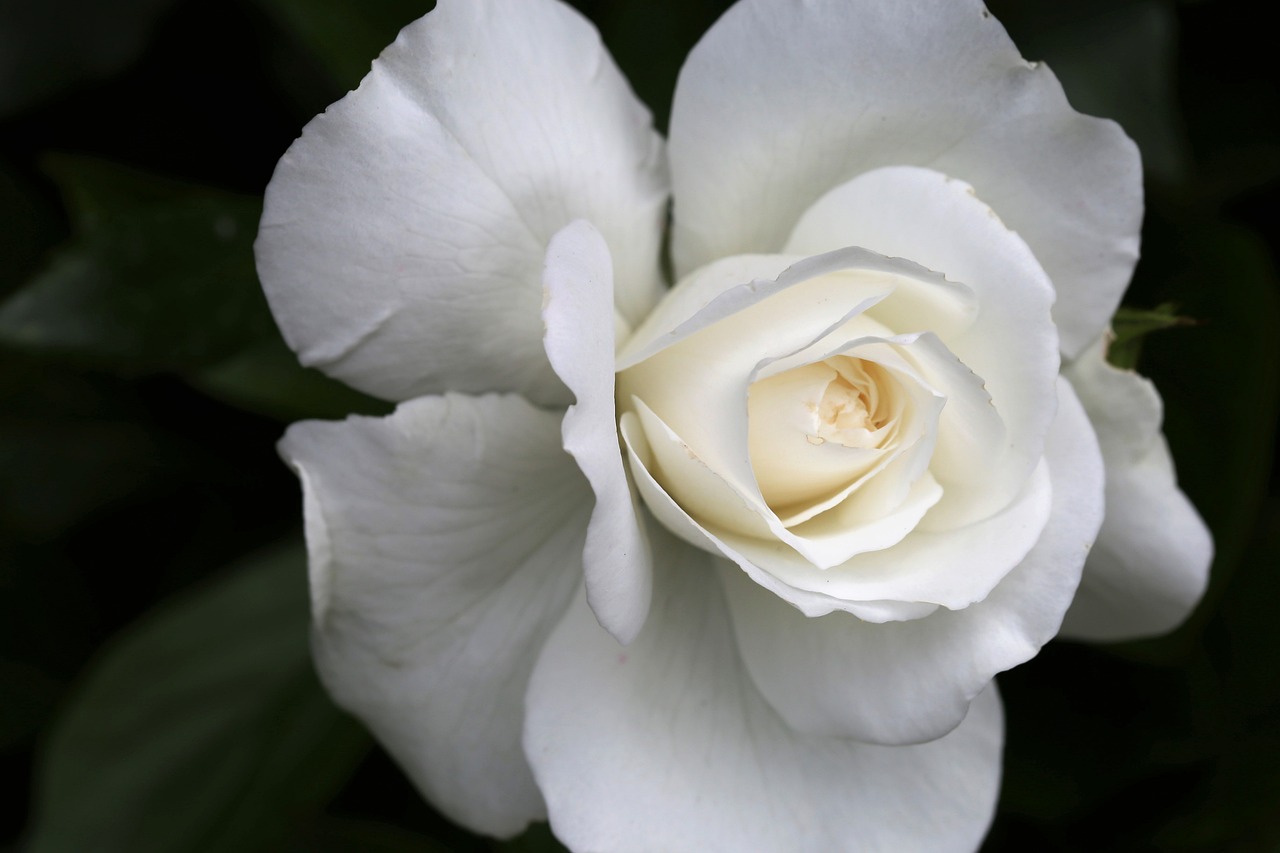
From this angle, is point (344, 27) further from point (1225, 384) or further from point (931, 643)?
point (1225, 384)

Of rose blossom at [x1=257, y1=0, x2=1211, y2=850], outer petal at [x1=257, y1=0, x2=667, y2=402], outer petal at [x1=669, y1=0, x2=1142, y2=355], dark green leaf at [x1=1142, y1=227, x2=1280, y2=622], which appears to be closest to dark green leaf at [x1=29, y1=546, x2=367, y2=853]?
rose blossom at [x1=257, y1=0, x2=1211, y2=850]

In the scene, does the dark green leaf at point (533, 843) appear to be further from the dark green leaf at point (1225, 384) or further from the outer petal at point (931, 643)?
the dark green leaf at point (1225, 384)

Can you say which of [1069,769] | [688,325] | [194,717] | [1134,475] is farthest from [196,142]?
[1069,769]

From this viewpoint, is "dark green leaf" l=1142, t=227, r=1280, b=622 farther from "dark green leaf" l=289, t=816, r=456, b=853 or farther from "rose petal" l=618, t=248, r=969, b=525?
"dark green leaf" l=289, t=816, r=456, b=853

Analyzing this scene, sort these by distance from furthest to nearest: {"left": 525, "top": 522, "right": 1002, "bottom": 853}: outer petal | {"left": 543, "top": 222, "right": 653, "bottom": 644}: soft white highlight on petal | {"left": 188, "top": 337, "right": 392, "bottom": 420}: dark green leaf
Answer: {"left": 188, "top": 337, "right": 392, "bottom": 420}: dark green leaf < {"left": 525, "top": 522, "right": 1002, "bottom": 853}: outer petal < {"left": 543, "top": 222, "right": 653, "bottom": 644}: soft white highlight on petal

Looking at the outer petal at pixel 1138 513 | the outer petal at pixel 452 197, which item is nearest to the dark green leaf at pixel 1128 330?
the outer petal at pixel 1138 513
